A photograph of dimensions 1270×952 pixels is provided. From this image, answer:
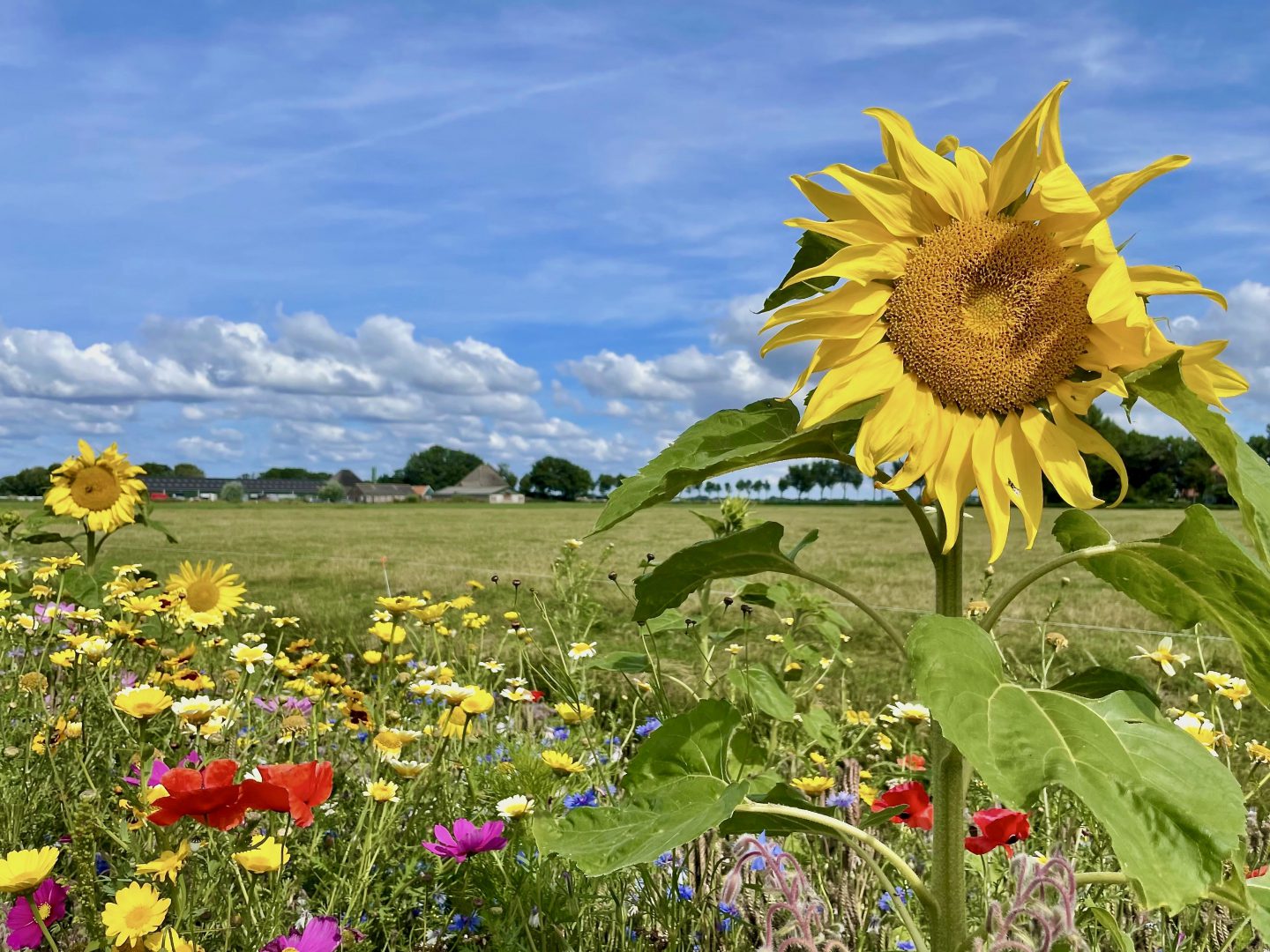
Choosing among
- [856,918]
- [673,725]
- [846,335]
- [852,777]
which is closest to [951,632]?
[846,335]

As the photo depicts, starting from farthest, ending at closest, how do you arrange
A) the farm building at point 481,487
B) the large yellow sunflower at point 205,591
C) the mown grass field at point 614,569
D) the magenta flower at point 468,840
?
the farm building at point 481,487, the mown grass field at point 614,569, the large yellow sunflower at point 205,591, the magenta flower at point 468,840

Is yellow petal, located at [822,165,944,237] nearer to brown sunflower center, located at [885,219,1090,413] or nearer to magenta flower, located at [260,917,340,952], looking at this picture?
brown sunflower center, located at [885,219,1090,413]

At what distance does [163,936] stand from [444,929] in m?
0.89

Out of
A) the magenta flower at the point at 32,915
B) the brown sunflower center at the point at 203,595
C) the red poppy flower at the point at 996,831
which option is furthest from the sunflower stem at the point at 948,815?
the brown sunflower center at the point at 203,595

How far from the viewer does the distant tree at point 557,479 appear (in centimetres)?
10994

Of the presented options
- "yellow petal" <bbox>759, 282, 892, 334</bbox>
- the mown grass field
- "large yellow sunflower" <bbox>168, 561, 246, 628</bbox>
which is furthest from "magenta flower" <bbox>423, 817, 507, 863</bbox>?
"large yellow sunflower" <bbox>168, 561, 246, 628</bbox>

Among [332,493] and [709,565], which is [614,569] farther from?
[332,493]

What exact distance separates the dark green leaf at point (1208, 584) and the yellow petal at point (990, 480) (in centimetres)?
21

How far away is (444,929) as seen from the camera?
8.36 feet

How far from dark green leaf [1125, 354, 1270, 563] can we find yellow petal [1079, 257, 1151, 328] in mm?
89

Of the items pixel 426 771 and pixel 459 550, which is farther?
pixel 459 550

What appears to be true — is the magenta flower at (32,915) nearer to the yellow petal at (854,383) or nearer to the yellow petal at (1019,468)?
the yellow petal at (854,383)

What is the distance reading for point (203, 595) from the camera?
183 inches

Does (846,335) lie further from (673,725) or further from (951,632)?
(673,725)
